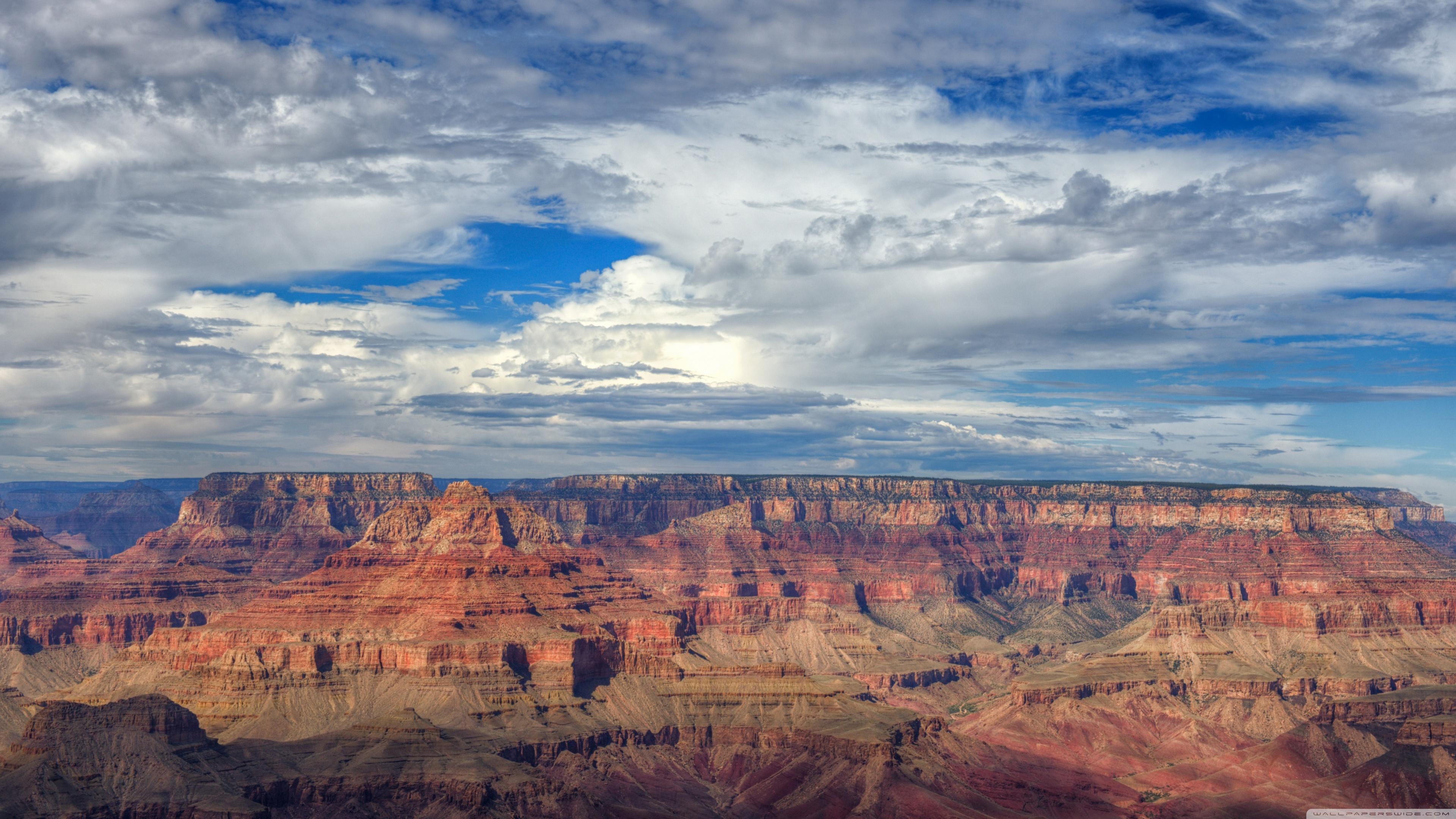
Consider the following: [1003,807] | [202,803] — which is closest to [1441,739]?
[1003,807]

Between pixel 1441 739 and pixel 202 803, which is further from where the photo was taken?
pixel 1441 739

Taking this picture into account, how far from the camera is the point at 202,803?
166250mm

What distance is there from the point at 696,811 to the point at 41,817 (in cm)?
7305

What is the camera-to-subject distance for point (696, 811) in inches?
7569

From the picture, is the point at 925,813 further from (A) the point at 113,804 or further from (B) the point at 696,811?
(A) the point at 113,804

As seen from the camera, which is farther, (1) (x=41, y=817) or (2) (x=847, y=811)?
(2) (x=847, y=811)

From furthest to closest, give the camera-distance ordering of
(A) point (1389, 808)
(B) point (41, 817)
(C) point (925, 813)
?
(C) point (925, 813), (A) point (1389, 808), (B) point (41, 817)

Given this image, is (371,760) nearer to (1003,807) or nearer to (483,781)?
(483,781)

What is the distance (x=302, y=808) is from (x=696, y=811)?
46.0m

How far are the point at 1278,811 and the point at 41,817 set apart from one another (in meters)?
139

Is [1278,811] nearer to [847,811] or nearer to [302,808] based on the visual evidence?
[847,811]

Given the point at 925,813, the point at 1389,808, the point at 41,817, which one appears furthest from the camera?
the point at 925,813

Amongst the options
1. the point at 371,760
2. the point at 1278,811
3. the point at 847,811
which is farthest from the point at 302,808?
the point at 1278,811

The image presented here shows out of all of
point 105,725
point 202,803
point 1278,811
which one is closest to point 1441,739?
point 1278,811
